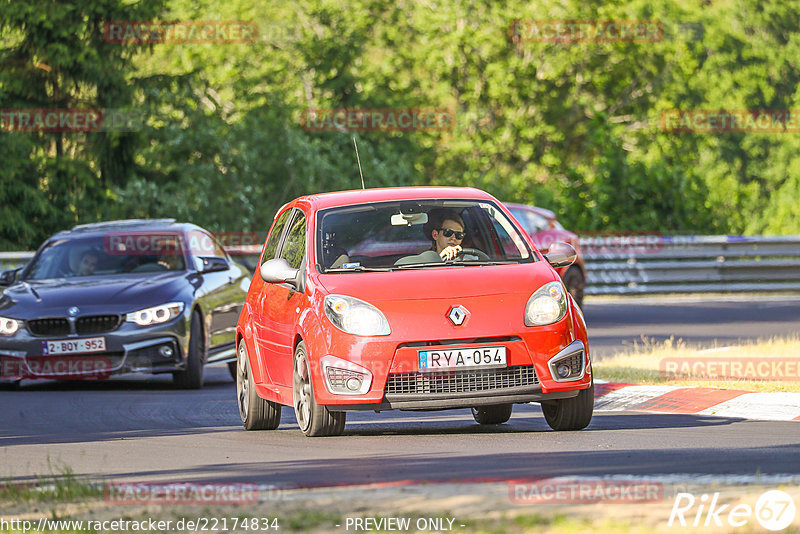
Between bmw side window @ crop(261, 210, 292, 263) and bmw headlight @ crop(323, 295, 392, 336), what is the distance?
6.57ft

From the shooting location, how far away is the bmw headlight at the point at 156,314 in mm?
14594

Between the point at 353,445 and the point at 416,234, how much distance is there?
1.82 m

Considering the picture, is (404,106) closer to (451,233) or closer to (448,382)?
(451,233)

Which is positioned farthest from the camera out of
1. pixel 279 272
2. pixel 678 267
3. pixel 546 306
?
pixel 678 267

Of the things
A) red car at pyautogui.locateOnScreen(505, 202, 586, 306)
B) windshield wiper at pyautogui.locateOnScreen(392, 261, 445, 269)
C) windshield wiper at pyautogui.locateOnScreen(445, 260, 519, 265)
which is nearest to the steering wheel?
windshield wiper at pyautogui.locateOnScreen(445, 260, 519, 265)

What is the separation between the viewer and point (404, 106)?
48.0 m

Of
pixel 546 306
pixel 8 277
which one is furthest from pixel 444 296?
pixel 8 277

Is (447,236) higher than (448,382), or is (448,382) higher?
(447,236)

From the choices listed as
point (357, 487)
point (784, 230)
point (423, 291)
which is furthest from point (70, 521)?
point (784, 230)

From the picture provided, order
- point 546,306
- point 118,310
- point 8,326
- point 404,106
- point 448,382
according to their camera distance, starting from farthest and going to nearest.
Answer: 1. point 404,106
2. point 8,326
3. point 118,310
4. point 546,306
5. point 448,382

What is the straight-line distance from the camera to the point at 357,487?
7.12 m

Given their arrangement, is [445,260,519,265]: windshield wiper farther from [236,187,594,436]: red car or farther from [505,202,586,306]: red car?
[505,202,586,306]: red car

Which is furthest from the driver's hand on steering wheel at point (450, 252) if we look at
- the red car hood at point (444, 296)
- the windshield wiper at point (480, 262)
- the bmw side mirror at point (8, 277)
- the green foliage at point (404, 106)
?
the green foliage at point (404, 106)

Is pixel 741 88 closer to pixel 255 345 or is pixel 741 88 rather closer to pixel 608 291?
pixel 608 291
